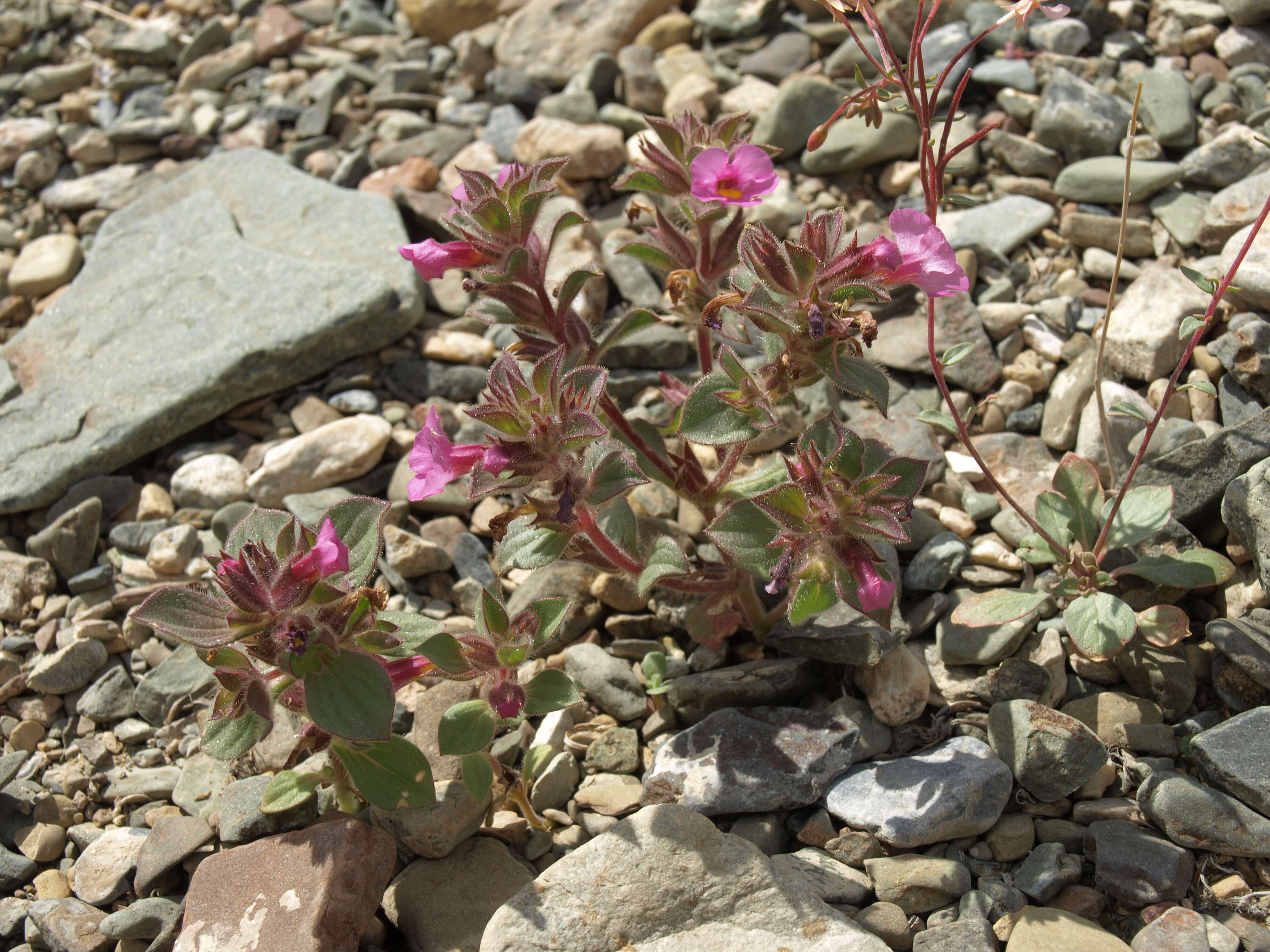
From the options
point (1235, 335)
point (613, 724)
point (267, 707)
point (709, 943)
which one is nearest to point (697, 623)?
point (613, 724)

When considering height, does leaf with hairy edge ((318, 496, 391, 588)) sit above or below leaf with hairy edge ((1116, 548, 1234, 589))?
above

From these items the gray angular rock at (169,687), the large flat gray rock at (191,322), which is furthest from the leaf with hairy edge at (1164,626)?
the large flat gray rock at (191,322)

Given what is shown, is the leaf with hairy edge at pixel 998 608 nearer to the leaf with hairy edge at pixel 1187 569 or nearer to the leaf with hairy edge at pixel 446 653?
the leaf with hairy edge at pixel 1187 569

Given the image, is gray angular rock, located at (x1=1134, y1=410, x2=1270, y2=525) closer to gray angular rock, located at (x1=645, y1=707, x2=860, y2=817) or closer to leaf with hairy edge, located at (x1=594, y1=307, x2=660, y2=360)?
gray angular rock, located at (x1=645, y1=707, x2=860, y2=817)

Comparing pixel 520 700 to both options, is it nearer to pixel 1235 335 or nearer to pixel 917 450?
pixel 917 450

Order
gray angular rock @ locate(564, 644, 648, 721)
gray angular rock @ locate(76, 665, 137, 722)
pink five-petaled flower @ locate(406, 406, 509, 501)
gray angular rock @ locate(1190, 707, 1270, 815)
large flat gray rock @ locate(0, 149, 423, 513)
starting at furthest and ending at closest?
1. large flat gray rock @ locate(0, 149, 423, 513)
2. gray angular rock @ locate(76, 665, 137, 722)
3. gray angular rock @ locate(564, 644, 648, 721)
4. pink five-petaled flower @ locate(406, 406, 509, 501)
5. gray angular rock @ locate(1190, 707, 1270, 815)

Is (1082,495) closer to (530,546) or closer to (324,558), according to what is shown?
(530,546)

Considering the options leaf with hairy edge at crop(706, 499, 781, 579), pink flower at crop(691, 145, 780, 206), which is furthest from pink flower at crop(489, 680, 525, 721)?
pink flower at crop(691, 145, 780, 206)
